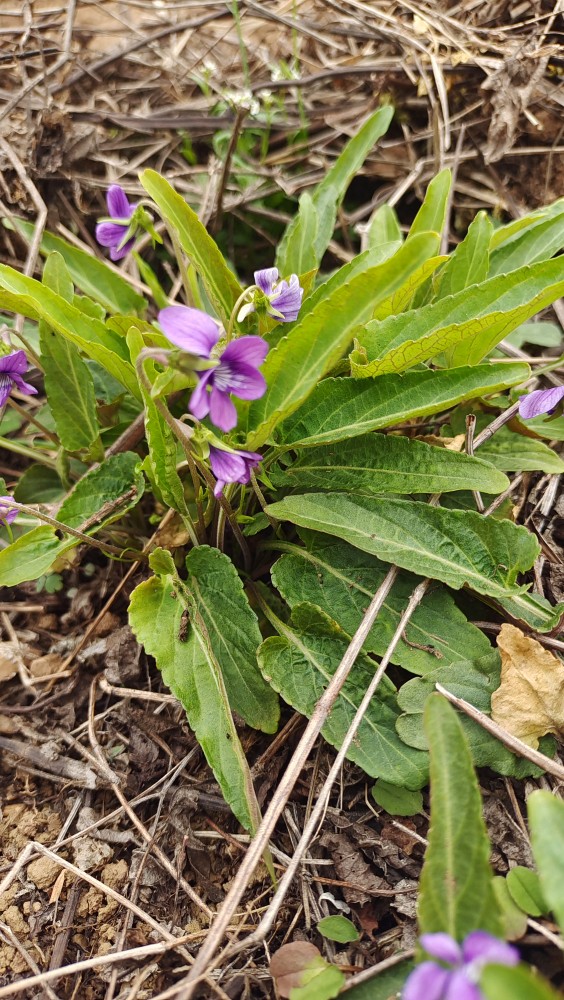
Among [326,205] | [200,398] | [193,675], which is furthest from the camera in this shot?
[326,205]

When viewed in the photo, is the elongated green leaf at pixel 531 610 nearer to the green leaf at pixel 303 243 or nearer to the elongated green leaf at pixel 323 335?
the elongated green leaf at pixel 323 335

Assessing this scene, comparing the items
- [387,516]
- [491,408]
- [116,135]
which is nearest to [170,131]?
[116,135]

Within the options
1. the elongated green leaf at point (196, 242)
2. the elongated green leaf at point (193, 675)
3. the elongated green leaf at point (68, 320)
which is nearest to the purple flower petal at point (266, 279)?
the elongated green leaf at point (196, 242)

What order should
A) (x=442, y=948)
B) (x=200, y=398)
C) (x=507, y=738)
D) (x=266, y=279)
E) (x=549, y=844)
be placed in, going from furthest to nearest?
1. (x=266, y=279)
2. (x=507, y=738)
3. (x=200, y=398)
4. (x=549, y=844)
5. (x=442, y=948)

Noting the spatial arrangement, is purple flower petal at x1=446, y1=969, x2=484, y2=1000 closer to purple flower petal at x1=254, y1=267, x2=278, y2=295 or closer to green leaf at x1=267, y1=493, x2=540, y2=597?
green leaf at x1=267, y1=493, x2=540, y2=597

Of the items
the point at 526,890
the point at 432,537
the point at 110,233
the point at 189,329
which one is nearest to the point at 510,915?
the point at 526,890

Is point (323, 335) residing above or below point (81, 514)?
above

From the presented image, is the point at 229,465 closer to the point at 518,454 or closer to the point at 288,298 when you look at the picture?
the point at 288,298
